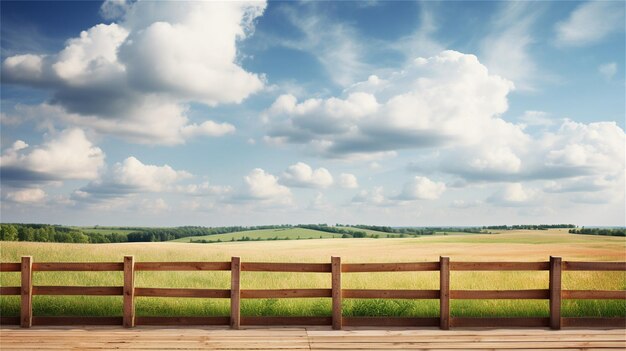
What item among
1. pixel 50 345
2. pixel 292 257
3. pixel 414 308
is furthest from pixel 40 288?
pixel 292 257

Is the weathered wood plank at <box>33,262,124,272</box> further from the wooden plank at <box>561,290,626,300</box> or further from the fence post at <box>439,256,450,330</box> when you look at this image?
the wooden plank at <box>561,290,626,300</box>

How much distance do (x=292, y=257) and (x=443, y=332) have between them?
17576 millimetres

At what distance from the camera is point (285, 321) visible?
1109cm

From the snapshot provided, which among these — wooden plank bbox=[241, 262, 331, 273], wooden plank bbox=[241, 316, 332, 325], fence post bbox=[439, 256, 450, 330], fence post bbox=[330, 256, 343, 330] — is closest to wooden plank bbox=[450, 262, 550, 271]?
fence post bbox=[439, 256, 450, 330]

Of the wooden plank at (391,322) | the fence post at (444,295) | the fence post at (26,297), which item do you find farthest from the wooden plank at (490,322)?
the fence post at (26,297)

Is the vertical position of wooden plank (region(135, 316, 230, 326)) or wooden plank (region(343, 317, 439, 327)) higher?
wooden plank (region(343, 317, 439, 327))

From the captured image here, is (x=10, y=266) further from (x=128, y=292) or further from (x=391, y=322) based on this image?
(x=391, y=322)

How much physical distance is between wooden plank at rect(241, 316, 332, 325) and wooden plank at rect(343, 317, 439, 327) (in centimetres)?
46

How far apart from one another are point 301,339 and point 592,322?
6.12 meters

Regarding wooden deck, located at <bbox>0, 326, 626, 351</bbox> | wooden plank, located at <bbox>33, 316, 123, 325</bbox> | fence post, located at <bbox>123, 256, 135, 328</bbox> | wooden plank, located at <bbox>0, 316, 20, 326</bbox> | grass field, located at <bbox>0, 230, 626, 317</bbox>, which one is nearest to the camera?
wooden deck, located at <bbox>0, 326, 626, 351</bbox>

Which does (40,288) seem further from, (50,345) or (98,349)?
(98,349)

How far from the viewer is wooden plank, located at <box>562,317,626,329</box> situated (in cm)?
1127

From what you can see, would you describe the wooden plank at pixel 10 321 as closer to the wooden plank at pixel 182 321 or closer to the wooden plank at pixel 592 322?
the wooden plank at pixel 182 321

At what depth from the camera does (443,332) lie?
1066cm
